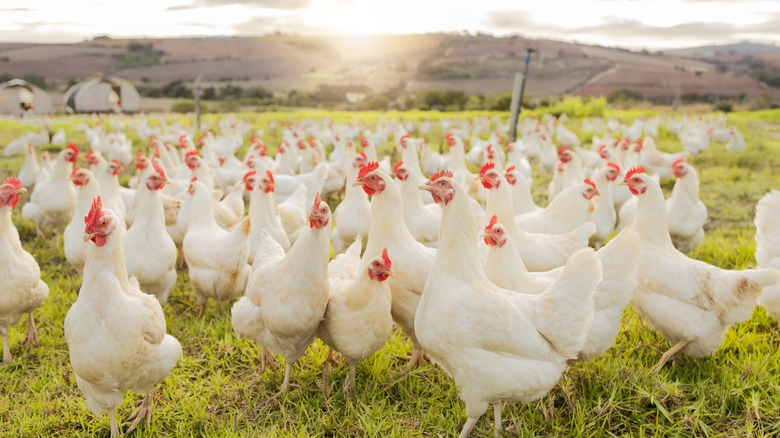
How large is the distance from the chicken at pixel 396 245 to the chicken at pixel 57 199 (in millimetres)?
5105

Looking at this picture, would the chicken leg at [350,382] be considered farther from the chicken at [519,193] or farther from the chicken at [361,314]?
the chicken at [519,193]

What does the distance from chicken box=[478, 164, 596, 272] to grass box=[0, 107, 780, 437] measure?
85 cm

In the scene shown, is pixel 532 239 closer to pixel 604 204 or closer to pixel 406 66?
pixel 604 204

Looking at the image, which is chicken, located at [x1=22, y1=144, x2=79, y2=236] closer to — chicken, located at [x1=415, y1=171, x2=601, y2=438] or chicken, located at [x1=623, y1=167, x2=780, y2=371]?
chicken, located at [x1=415, y1=171, x2=601, y2=438]

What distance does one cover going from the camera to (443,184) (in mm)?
3049

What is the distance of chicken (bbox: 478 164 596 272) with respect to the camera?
4570 mm

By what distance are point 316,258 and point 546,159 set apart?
948 cm

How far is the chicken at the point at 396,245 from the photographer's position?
379 cm

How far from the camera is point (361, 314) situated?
136 inches

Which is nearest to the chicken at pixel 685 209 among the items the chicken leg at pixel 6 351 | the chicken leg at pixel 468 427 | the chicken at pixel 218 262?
the chicken leg at pixel 468 427

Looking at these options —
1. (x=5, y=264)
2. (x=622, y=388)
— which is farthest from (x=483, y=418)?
(x=5, y=264)

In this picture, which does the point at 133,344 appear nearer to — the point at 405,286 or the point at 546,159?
the point at 405,286

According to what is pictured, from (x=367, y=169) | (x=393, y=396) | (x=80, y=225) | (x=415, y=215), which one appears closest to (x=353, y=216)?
(x=415, y=215)

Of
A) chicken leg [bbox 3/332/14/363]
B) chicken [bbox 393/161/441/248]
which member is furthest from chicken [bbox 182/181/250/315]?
chicken [bbox 393/161/441/248]
